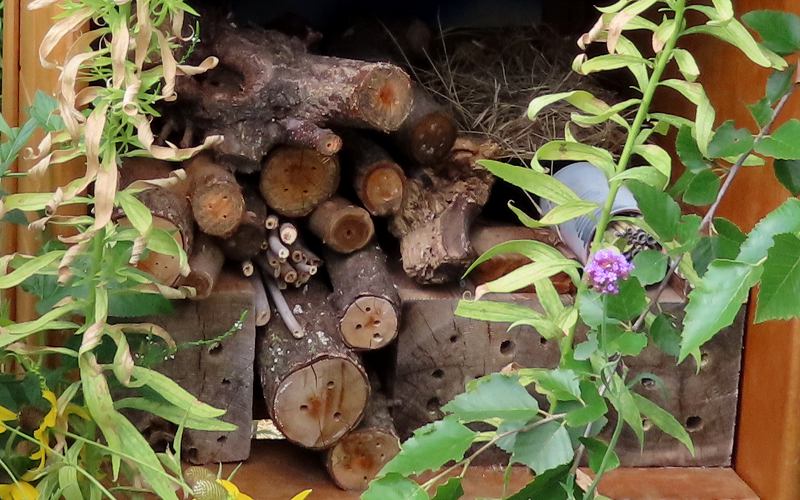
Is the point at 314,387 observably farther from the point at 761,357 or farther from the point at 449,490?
the point at 761,357

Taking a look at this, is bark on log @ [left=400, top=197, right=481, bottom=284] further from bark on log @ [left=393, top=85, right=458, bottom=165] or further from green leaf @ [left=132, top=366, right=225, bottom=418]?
green leaf @ [left=132, top=366, right=225, bottom=418]

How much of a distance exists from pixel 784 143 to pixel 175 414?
2.07ft

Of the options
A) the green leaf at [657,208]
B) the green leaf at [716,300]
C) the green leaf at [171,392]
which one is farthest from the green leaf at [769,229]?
the green leaf at [171,392]

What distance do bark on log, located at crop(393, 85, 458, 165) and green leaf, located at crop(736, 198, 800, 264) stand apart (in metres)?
0.74

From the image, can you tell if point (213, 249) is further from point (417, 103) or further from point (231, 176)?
point (417, 103)

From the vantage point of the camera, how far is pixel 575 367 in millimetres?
870

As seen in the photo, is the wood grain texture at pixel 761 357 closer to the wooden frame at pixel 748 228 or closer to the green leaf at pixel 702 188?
the wooden frame at pixel 748 228

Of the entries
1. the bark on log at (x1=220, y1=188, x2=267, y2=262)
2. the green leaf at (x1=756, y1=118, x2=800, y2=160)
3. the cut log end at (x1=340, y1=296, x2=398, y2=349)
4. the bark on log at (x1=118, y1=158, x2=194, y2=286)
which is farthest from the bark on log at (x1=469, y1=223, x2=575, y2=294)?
the green leaf at (x1=756, y1=118, x2=800, y2=160)

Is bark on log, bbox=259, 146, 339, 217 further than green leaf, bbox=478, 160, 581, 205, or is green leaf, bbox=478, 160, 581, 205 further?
bark on log, bbox=259, 146, 339, 217

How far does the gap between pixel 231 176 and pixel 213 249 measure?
0.32 ft

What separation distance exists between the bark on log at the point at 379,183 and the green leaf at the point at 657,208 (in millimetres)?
565

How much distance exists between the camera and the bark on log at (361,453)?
52.1 inches

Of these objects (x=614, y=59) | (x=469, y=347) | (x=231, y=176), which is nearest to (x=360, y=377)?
(x=469, y=347)

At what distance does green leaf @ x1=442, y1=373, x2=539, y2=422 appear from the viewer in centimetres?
84
